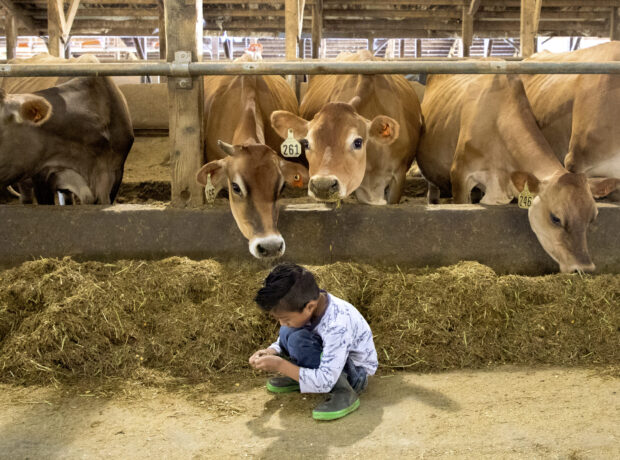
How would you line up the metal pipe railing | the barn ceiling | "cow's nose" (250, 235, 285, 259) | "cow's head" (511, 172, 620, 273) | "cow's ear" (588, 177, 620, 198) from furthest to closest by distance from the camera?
the barn ceiling < "cow's ear" (588, 177, 620, 198) < the metal pipe railing < "cow's head" (511, 172, 620, 273) < "cow's nose" (250, 235, 285, 259)

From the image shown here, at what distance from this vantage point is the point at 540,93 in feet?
18.3

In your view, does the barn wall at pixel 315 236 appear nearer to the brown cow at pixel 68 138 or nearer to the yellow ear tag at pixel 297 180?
the yellow ear tag at pixel 297 180

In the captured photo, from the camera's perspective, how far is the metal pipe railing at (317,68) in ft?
13.5

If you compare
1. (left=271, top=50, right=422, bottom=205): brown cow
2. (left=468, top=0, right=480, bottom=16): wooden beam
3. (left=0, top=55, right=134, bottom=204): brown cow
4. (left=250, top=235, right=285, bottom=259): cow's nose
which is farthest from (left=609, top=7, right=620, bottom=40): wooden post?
(left=250, top=235, right=285, bottom=259): cow's nose

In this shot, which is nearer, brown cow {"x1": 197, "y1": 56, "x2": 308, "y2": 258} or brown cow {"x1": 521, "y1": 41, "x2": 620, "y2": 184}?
brown cow {"x1": 197, "y1": 56, "x2": 308, "y2": 258}

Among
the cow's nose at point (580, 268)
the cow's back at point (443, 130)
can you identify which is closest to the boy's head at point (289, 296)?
the cow's nose at point (580, 268)

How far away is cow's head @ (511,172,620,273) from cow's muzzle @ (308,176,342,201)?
1.27 meters

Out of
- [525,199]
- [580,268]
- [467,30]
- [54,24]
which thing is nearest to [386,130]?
[525,199]

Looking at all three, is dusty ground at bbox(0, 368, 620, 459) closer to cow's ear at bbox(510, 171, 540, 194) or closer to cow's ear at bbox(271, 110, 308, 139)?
cow's ear at bbox(510, 171, 540, 194)

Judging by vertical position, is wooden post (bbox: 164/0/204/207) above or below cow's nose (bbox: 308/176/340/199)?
above

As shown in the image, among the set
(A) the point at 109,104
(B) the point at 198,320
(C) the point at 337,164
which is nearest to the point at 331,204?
(C) the point at 337,164

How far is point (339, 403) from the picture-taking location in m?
2.77

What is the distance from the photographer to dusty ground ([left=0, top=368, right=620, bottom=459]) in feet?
8.07

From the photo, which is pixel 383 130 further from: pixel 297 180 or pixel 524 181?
pixel 524 181
